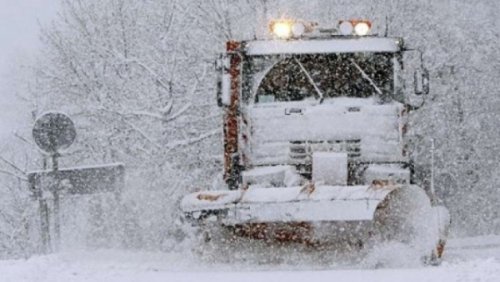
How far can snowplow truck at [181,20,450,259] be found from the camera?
8.94m

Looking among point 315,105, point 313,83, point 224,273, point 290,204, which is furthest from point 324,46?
point 224,273

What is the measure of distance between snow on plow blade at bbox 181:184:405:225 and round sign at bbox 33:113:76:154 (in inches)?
122

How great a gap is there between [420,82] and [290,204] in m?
2.95

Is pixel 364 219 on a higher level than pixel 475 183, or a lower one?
higher

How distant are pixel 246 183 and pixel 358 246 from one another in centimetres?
179

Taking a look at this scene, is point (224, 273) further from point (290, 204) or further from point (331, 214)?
point (331, 214)

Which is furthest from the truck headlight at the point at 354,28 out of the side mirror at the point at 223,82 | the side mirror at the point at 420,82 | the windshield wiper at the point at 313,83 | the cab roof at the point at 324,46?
the side mirror at the point at 223,82

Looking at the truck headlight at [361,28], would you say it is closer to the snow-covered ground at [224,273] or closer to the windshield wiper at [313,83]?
the windshield wiper at [313,83]

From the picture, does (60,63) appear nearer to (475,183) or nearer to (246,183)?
(475,183)

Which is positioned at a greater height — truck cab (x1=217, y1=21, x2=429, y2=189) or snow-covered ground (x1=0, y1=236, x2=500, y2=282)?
truck cab (x1=217, y1=21, x2=429, y2=189)

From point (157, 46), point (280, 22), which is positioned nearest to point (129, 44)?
point (157, 46)

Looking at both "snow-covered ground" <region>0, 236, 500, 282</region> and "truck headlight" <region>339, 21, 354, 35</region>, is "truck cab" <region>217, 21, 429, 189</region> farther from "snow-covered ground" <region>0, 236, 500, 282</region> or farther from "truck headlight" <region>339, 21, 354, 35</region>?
"snow-covered ground" <region>0, 236, 500, 282</region>

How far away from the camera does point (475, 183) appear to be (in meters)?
22.3

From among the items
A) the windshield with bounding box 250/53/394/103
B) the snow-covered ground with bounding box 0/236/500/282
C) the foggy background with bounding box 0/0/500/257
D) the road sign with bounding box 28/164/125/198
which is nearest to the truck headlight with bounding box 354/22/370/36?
the windshield with bounding box 250/53/394/103
